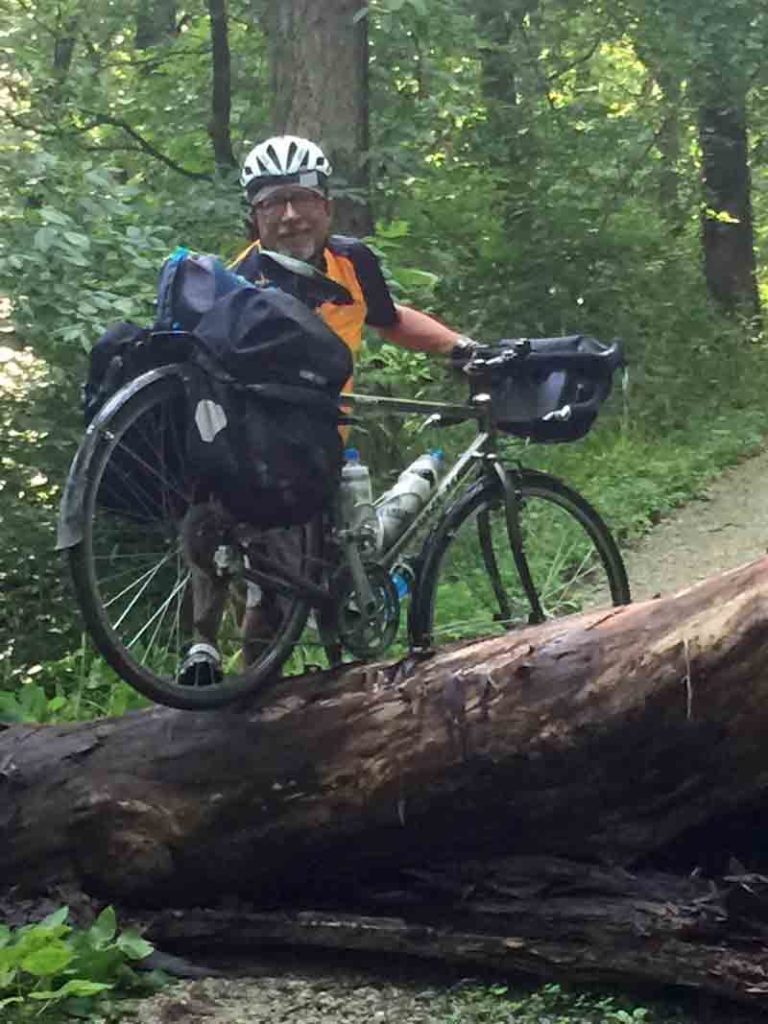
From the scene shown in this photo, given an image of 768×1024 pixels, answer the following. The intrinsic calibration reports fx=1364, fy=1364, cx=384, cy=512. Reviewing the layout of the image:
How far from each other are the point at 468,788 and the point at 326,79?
198 inches

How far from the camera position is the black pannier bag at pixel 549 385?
468cm

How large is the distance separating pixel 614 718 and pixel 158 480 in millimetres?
1396

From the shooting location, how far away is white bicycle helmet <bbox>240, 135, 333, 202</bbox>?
4.34m

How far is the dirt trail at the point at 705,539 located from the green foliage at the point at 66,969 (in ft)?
14.1

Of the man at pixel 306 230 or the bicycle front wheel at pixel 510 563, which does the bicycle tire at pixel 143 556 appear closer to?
the bicycle front wheel at pixel 510 563

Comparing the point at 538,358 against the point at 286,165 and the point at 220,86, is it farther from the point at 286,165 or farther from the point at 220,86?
the point at 220,86

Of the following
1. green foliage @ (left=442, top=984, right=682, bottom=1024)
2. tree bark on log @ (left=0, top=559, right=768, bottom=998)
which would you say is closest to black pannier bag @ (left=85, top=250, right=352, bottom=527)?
tree bark on log @ (left=0, top=559, right=768, bottom=998)

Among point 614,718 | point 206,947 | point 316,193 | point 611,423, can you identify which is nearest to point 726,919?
point 614,718

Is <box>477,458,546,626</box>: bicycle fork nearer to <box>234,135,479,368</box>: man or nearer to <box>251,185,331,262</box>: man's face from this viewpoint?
<box>234,135,479,368</box>: man

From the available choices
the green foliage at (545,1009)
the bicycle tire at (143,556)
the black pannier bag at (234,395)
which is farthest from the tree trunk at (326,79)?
the green foliage at (545,1009)

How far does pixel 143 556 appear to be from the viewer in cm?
395

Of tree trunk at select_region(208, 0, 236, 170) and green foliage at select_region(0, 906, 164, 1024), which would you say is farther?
tree trunk at select_region(208, 0, 236, 170)

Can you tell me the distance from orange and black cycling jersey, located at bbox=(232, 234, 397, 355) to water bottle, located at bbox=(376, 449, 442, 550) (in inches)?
18.7

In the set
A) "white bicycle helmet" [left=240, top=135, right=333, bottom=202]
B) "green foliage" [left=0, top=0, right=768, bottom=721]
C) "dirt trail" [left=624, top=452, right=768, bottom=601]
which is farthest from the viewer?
"dirt trail" [left=624, top=452, right=768, bottom=601]
